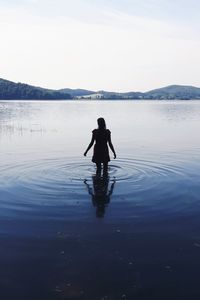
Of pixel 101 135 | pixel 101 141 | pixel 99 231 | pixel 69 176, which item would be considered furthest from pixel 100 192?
pixel 99 231

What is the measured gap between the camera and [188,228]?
47.6 feet

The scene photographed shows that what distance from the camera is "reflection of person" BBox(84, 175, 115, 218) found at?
16.9m

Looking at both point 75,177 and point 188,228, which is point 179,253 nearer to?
point 188,228

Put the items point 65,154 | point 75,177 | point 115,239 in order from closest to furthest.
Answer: point 115,239 → point 75,177 → point 65,154

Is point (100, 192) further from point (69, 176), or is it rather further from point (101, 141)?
point (69, 176)

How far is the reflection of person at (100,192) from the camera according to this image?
55.3 feet

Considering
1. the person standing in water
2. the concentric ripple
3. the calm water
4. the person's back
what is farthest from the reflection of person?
the person's back

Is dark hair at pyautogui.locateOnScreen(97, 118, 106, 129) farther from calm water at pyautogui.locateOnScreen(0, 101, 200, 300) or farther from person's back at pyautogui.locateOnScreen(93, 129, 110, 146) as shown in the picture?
calm water at pyautogui.locateOnScreen(0, 101, 200, 300)

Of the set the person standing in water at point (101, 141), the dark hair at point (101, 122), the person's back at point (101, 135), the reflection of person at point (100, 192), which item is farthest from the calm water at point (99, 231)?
the dark hair at point (101, 122)

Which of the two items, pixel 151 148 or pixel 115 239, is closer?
pixel 115 239

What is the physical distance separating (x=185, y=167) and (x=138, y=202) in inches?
390

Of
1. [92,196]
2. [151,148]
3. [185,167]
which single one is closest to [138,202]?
[92,196]

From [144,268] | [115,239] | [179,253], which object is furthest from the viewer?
[115,239]

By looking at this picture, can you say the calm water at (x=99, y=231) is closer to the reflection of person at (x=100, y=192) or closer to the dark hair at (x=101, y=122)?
the reflection of person at (x=100, y=192)
